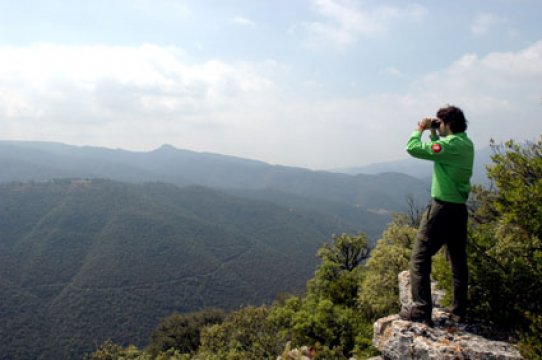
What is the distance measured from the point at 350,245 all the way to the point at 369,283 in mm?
17662

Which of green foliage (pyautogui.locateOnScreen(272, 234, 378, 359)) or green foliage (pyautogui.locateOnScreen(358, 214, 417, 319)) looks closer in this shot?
green foliage (pyautogui.locateOnScreen(272, 234, 378, 359))

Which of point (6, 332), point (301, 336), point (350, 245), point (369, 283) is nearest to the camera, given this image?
point (301, 336)

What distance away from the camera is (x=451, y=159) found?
23.7 feet

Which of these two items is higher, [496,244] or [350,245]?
[496,244]

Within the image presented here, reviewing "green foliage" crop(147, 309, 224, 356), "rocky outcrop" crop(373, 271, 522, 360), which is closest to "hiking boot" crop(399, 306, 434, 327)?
"rocky outcrop" crop(373, 271, 522, 360)

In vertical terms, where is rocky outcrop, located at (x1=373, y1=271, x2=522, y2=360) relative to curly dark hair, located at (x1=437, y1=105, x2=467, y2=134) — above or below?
below

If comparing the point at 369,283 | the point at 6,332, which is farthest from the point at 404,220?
the point at 6,332

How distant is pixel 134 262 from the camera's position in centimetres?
19900

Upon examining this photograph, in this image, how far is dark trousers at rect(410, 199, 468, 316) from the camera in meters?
7.29

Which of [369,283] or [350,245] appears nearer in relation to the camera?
[369,283]

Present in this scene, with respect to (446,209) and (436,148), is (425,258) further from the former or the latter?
(436,148)

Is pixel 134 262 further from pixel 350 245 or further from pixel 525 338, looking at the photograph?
pixel 525 338

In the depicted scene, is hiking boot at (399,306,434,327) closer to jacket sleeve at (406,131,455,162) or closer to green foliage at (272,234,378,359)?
jacket sleeve at (406,131,455,162)

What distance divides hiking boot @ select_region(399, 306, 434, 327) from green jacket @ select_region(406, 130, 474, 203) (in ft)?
7.26
